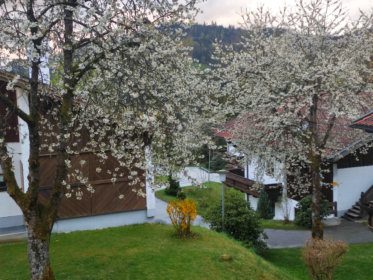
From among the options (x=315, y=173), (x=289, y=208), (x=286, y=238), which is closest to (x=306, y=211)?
(x=289, y=208)

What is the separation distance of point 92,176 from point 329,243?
901cm

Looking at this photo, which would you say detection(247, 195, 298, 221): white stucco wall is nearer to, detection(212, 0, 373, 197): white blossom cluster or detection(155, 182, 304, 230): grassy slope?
detection(155, 182, 304, 230): grassy slope

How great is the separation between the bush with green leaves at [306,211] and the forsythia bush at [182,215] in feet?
29.7

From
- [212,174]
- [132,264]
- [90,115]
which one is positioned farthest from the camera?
[212,174]

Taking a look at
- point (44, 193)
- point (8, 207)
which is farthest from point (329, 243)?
point (8, 207)

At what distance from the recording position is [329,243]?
892 cm

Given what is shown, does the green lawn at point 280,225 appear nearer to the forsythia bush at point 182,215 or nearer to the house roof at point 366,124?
the forsythia bush at point 182,215

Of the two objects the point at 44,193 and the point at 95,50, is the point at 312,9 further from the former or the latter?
the point at 44,193

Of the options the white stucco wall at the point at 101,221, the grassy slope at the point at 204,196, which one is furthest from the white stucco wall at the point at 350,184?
the white stucco wall at the point at 101,221

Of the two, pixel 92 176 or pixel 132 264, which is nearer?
pixel 132 264

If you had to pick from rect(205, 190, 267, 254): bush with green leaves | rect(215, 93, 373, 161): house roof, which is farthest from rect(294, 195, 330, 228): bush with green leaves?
rect(205, 190, 267, 254): bush with green leaves

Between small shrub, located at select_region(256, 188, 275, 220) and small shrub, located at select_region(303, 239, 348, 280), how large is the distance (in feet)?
45.6

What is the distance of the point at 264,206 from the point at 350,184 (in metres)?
4.70

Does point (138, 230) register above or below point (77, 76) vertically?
below
